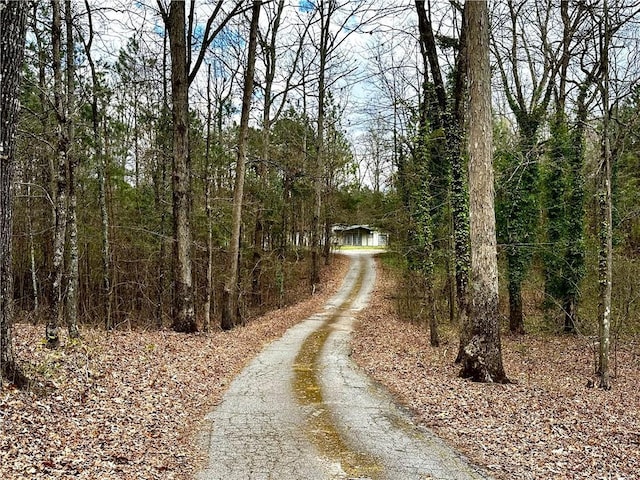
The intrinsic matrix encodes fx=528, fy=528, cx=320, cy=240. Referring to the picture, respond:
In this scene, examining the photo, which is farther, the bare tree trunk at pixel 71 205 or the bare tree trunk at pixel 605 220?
the bare tree trunk at pixel 605 220

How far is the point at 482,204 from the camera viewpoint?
371 inches

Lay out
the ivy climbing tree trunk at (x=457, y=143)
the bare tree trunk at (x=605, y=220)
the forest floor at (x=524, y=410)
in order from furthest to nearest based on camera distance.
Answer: the ivy climbing tree trunk at (x=457, y=143) < the bare tree trunk at (x=605, y=220) < the forest floor at (x=524, y=410)

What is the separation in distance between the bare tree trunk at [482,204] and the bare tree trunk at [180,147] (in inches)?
307

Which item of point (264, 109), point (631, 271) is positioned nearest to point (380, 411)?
point (631, 271)

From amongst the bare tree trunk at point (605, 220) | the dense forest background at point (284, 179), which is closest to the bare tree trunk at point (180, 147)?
the dense forest background at point (284, 179)

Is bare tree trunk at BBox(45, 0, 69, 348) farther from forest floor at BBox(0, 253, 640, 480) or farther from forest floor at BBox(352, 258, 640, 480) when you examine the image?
forest floor at BBox(352, 258, 640, 480)

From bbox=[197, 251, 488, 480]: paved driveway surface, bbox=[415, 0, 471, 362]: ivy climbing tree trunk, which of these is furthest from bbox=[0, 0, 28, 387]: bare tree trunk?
bbox=[415, 0, 471, 362]: ivy climbing tree trunk

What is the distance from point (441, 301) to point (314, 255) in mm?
9109

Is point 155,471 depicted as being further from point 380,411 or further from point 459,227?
point 459,227

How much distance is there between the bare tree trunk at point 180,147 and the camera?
1400 cm

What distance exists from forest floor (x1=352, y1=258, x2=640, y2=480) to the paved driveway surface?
444mm

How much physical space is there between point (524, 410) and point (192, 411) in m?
4.83

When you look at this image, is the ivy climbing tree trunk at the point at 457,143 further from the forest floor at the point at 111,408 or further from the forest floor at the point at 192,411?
the forest floor at the point at 111,408

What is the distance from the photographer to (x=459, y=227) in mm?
12156
